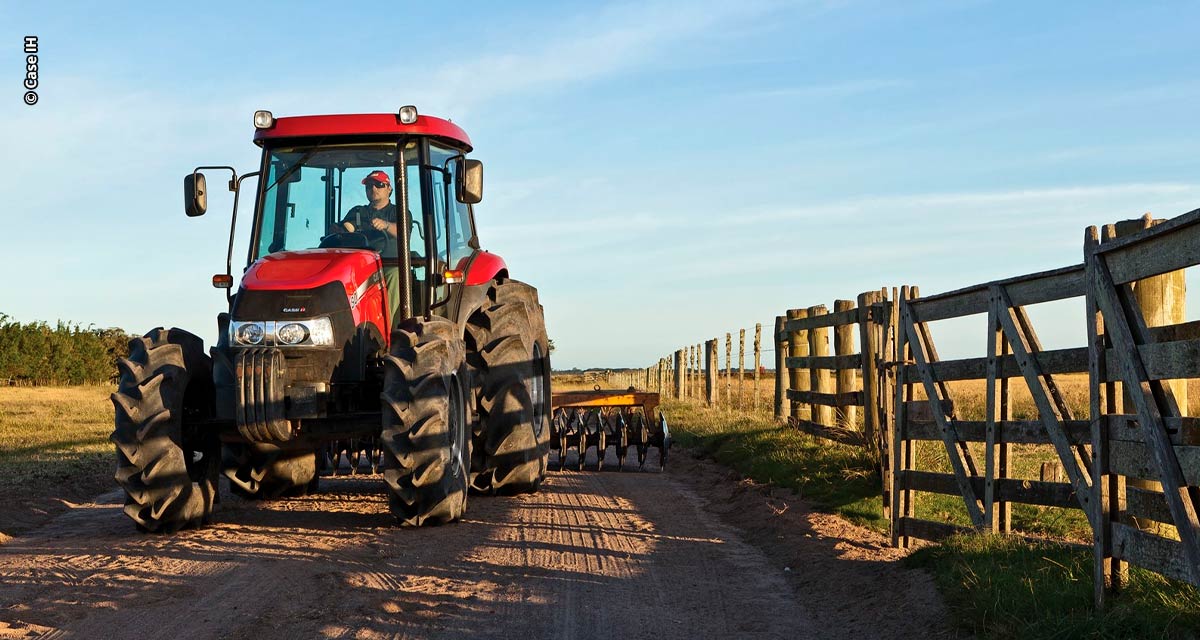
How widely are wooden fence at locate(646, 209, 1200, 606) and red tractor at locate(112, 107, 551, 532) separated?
322cm

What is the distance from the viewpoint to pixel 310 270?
8.88 m

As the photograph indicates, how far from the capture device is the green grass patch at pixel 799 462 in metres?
9.63

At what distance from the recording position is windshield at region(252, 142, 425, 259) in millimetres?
9750

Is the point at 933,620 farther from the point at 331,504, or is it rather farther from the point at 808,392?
the point at 808,392

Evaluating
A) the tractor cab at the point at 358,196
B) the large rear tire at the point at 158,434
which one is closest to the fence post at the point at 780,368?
the tractor cab at the point at 358,196

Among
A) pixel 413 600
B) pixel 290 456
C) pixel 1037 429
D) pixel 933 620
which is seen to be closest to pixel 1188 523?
pixel 933 620

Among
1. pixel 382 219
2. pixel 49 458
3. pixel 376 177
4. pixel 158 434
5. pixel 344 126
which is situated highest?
pixel 344 126

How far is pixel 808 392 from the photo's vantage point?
14.0 m

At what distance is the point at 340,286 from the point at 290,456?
261 centimetres

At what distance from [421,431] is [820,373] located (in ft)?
22.1

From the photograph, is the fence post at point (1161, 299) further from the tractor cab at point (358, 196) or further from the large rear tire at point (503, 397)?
the large rear tire at point (503, 397)

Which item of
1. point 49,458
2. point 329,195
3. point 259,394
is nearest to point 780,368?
point 329,195

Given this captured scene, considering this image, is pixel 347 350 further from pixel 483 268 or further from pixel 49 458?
pixel 49 458

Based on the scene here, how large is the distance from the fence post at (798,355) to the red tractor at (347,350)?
5245mm
